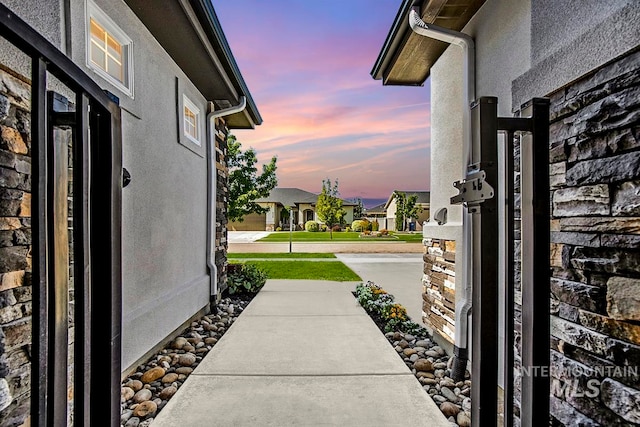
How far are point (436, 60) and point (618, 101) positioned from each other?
2969 millimetres

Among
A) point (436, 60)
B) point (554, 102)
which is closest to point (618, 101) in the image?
point (554, 102)

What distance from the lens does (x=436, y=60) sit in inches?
158

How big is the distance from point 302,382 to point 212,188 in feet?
11.4

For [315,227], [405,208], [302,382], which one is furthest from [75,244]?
[315,227]

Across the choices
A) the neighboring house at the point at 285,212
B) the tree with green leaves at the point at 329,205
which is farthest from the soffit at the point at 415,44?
the neighboring house at the point at 285,212

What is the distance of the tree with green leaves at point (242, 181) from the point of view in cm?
844

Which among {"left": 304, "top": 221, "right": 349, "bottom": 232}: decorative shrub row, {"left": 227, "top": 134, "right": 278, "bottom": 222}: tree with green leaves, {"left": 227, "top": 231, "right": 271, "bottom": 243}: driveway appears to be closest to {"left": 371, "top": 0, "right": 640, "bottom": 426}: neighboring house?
{"left": 227, "top": 134, "right": 278, "bottom": 222}: tree with green leaves

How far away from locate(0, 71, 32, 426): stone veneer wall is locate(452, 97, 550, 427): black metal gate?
6.03 ft

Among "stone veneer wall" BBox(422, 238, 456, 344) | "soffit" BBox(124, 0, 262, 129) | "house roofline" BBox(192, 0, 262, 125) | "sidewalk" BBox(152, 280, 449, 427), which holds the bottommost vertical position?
"sidewalk" BBox(152, 280, 449, 427)

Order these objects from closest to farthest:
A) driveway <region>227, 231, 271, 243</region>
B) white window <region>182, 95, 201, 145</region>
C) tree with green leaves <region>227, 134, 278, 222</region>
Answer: white window <region>182, 95, 201, 145</region>
tree with green leaves <region>227, 134, 278, 222</region>
driveway <region>227, 231, 271, 243</region>

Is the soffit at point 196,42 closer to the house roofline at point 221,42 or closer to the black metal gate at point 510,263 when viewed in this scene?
the house roofline at point 221,42

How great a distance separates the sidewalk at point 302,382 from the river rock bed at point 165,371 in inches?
6.1

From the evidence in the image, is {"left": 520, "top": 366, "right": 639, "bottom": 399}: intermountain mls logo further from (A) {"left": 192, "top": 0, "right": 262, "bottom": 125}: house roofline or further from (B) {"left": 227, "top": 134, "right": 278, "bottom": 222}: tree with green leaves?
(B) {"left": 227, "top": 134, "right": 278, "bottom": 222}: tree with green leaves

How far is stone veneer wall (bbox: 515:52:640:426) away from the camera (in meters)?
1.25
